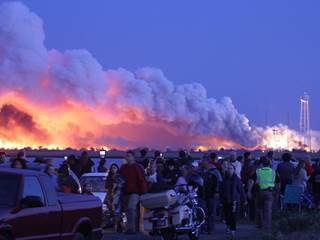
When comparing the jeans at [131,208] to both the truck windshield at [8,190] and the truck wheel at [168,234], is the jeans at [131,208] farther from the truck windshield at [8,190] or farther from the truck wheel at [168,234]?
the truck windshield at [8,190]

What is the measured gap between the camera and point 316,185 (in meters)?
24.8

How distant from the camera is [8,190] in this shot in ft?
38.1

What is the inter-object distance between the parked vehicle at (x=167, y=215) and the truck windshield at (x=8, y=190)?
5.68 metres

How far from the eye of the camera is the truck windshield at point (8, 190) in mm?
11461

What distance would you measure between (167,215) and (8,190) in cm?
616

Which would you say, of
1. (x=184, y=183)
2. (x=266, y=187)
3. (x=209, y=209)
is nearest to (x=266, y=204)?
(x=266, y=187)

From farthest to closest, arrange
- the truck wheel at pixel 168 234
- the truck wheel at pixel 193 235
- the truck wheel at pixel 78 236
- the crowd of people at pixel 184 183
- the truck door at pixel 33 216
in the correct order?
the crowd of people at pixel 184 183, the truck wheel at pixel 193 235, the truck wheel at pixel 168 234, the truck wheel at pixel 78 236, the truck door at pixel 33 216

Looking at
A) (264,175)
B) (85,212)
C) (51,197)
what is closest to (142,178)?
(264,175)

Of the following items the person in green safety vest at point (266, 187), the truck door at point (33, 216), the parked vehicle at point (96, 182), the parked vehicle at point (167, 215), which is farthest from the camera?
the parked vehicle at point (96, 182)

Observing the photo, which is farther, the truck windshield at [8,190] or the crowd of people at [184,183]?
the crowd of people at [184,183]

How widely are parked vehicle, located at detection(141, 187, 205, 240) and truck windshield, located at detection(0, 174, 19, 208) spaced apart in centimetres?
568

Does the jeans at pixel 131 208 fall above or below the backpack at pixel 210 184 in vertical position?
below

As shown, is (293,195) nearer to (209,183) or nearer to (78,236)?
(209,183)

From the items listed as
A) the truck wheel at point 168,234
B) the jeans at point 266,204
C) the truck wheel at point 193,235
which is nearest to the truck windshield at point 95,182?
the jeans at point 266,204
